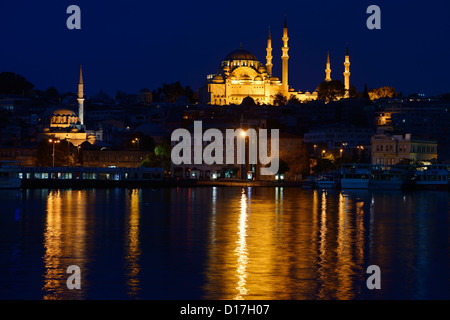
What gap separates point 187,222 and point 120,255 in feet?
29.5

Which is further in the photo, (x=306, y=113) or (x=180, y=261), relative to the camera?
(x=306, y=113)

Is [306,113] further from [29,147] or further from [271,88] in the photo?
[29,147]

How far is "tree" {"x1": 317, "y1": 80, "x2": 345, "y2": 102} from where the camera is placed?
11212cm

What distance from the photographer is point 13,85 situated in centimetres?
14788

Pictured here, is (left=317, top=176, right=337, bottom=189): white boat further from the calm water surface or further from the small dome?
the small dome

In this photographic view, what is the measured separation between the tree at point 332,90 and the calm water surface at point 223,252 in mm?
79052

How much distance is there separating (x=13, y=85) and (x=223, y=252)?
133764 millimetres

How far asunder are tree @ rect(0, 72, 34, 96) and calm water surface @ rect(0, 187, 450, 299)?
384ft

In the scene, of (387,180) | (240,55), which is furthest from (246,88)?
(387,180)

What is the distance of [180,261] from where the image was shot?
18.4m

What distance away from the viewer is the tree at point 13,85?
146250 millimetres

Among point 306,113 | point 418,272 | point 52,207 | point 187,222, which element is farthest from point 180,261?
point 306,113

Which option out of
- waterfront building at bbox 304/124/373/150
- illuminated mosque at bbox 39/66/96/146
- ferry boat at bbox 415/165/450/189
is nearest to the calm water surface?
ferry boat at bbox 415/165/450/189
